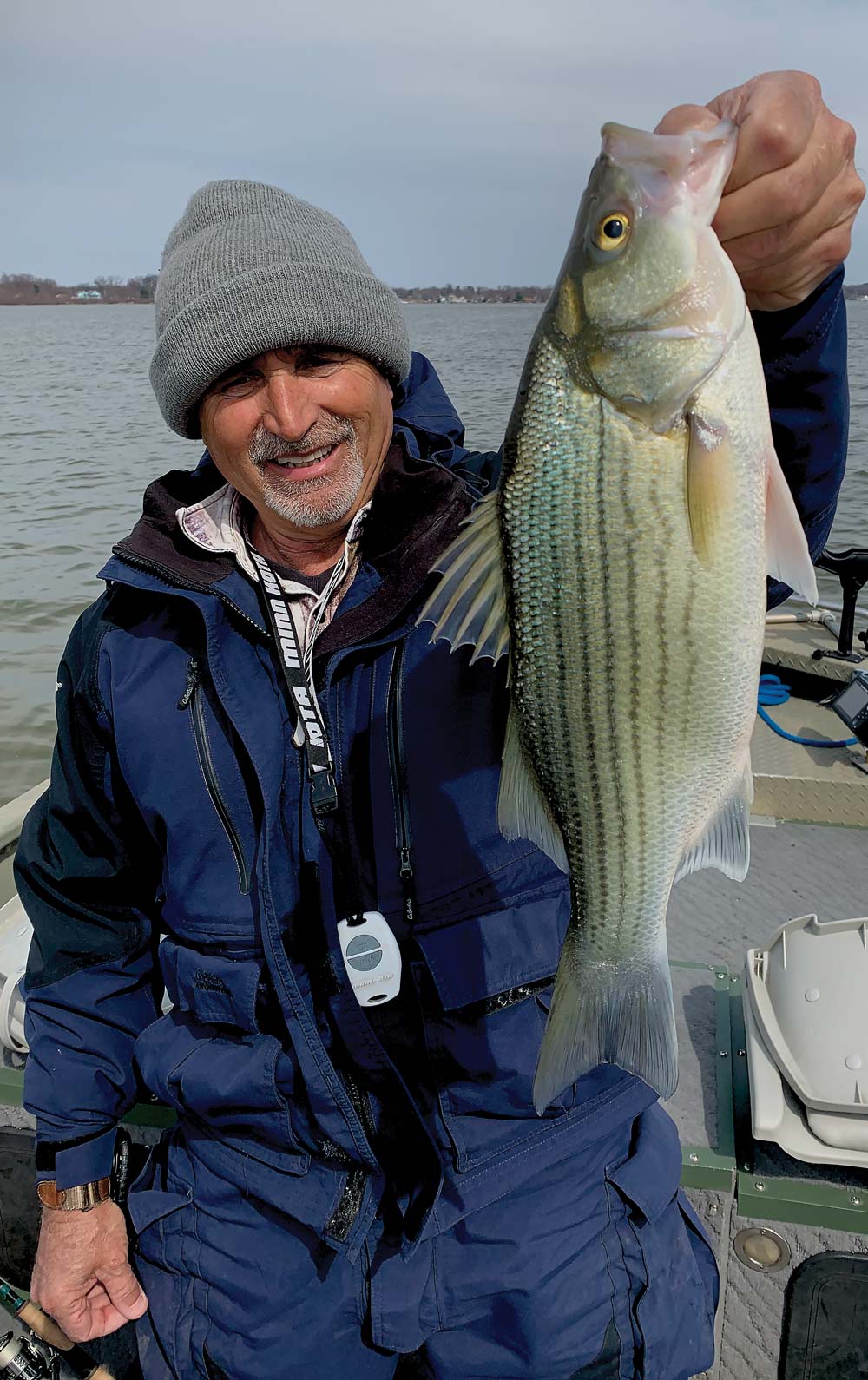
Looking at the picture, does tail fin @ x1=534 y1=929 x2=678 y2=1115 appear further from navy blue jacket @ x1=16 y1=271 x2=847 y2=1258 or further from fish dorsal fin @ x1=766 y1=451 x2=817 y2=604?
fish dorsal fin @ x1=766 y1=451 x2=817 y2=604

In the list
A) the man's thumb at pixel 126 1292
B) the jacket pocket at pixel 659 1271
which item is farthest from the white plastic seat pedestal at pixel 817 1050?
the man's thumb at pixel 126 1292

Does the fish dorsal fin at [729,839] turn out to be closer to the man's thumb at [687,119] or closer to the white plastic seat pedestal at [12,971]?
the man's thumb at [687,119]

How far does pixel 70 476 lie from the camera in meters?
17.5

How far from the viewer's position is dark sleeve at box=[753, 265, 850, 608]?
1583 millimetres

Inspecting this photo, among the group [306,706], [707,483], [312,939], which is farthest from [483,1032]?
[707,483]

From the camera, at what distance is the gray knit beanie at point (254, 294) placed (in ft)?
7.53

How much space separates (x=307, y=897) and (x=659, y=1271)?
3.46ft

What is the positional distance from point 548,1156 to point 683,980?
115 cm

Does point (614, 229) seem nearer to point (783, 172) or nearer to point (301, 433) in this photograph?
point (783, 172)

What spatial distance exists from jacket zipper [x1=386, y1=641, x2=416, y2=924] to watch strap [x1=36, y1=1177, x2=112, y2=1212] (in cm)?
108

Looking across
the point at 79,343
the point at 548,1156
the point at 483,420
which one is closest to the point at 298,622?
the point at 548,1156

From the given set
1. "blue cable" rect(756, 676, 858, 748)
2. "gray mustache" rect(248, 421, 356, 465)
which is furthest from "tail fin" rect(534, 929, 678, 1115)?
"blue cable" rect(756, 676, 858, 748)

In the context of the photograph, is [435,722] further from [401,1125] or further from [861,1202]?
[861,1202]

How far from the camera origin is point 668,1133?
7.16ft
